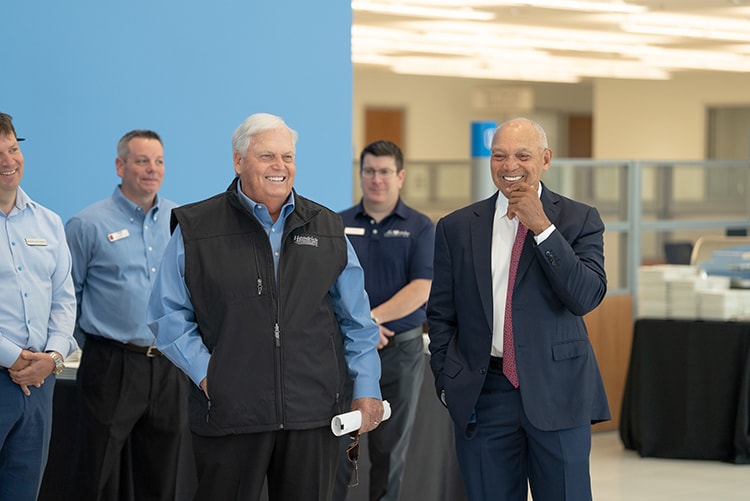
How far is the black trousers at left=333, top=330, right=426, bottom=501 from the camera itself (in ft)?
14.5

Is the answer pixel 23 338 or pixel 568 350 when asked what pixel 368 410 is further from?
pixel 23 338

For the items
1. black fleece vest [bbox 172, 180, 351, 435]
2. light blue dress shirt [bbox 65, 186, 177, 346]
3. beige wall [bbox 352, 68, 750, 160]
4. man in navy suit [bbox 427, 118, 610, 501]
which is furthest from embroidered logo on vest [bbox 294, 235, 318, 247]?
beige wall [bbox 352, 68, 750, 160]

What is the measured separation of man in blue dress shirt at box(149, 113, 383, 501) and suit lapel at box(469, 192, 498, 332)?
0.39 m

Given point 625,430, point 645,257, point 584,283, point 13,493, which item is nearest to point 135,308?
point 13,493

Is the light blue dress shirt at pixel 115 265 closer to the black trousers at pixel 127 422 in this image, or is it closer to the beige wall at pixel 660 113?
the black trousers at pixel 127 422

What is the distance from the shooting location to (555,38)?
14.8 metres

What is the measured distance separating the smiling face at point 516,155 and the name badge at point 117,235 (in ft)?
5.17

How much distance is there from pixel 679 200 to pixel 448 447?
18.5ft

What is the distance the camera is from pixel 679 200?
966cm

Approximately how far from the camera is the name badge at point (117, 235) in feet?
13.2

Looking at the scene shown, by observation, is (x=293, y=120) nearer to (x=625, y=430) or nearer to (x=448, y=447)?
(x=448, y=447)

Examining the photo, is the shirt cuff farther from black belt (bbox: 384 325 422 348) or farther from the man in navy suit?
black belt (bbox: 384 325 422 348)

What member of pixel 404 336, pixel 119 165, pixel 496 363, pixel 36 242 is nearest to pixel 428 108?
pixel 404 336

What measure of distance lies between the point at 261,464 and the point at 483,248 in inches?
33.0
